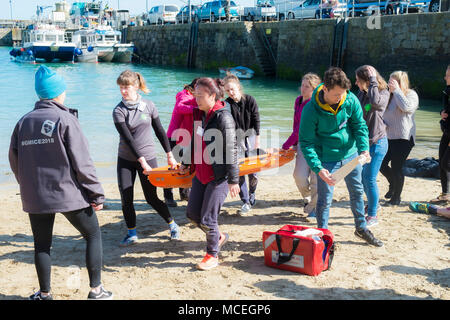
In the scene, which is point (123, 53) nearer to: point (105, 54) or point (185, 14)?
point (105, 54)

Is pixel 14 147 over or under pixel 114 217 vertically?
over

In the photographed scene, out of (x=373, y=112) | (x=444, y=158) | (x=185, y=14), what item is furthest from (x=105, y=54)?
(x=373, y=112)

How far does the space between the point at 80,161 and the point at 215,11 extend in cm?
3680

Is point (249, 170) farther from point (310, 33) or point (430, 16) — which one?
point (310, 33)

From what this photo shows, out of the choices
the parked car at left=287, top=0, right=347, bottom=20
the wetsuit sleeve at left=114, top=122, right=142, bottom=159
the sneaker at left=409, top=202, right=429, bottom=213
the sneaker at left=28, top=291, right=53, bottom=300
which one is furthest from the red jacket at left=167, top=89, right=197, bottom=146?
the parked car at left=287, top=0, right=347, bottom=20

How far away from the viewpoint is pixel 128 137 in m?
4.79

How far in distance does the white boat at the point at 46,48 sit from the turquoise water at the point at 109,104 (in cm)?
598

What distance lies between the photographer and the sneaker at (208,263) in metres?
4.37

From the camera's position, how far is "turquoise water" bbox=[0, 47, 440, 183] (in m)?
11.6

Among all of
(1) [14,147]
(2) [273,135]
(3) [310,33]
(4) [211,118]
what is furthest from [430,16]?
(1) [14,147]

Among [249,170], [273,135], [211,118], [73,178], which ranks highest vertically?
[211,118]

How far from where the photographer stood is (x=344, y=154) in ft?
14.8

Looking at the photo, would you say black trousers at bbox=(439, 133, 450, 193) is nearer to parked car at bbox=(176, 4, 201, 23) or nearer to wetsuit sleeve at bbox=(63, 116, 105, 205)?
wetsuit sleeve at bbox=(63, 116, 105, 205)
